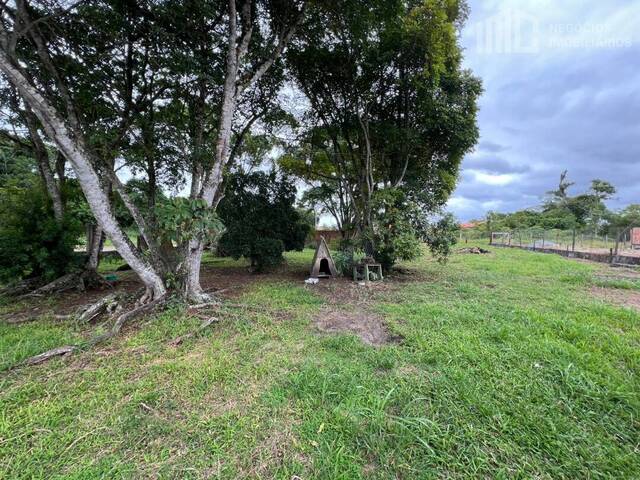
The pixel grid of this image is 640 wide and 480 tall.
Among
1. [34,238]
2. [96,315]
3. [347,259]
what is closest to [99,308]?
[96,315]

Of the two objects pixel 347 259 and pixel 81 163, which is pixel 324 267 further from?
pixel 81 163

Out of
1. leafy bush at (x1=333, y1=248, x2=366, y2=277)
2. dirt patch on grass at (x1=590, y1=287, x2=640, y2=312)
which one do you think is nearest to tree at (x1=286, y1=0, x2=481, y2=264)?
leafy bush at (x1=333, y1=248, x2=366, y2=277)

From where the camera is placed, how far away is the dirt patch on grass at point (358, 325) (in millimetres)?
3014

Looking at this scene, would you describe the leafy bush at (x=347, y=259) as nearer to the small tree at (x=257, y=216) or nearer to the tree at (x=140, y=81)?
the small tree at (x=257, y=216)

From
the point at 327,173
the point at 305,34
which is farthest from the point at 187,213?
the point at 327,173

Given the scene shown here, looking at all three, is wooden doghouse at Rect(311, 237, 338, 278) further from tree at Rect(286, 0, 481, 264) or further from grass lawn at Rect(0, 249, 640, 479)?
grass lawn at Rect(0, 249, 640, 479)

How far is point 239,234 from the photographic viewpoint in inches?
273

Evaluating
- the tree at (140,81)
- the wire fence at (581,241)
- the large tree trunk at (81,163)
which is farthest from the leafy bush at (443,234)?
the wire fence at (581,241)

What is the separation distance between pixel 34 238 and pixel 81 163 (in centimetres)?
294

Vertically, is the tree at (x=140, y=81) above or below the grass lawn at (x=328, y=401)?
above

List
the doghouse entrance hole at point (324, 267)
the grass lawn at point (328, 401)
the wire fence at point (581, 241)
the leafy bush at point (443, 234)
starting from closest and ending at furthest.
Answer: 1. the grass lawn at point (328, 401)
2. the leafy bush at point (443, 234)
3. the doghouse entrance hole at point (324, 267)
4. the wire fence at point (581, 241)

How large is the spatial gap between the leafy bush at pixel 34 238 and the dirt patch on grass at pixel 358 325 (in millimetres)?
5195

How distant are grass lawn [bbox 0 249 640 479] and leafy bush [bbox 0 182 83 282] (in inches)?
75.7

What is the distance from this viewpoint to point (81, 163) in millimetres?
3092
